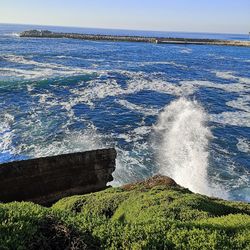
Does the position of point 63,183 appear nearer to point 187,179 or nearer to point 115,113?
point 187,179

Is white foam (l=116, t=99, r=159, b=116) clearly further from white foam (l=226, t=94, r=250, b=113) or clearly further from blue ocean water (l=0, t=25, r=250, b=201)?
white foam (l=226, t=94, r=250, b=113)

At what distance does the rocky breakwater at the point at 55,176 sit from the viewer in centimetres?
1742

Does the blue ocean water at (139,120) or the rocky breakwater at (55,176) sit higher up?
the rocky breakwater at (55,176)

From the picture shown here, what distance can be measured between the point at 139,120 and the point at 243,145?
10193mm

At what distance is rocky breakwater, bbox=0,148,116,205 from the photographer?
57.2 feet

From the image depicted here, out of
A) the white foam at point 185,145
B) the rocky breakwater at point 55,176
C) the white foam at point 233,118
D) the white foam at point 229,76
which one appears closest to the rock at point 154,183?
the rocky breakwater at point 55,176

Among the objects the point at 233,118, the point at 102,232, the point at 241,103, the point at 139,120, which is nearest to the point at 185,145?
the point at 139,120

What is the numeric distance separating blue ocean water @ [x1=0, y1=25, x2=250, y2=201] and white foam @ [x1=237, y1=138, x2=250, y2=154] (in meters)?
0.08

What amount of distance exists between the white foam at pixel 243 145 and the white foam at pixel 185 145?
2.49 metres

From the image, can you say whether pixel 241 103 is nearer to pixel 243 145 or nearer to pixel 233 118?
pixel 233 118

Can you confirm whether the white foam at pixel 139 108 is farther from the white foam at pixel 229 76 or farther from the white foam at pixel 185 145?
the white foam at pixel 229 76

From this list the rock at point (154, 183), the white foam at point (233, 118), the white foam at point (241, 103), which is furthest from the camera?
the white foam at point (241, 103)

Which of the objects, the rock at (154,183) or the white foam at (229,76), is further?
the white foam at (229,76)

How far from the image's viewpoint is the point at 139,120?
122 feet
